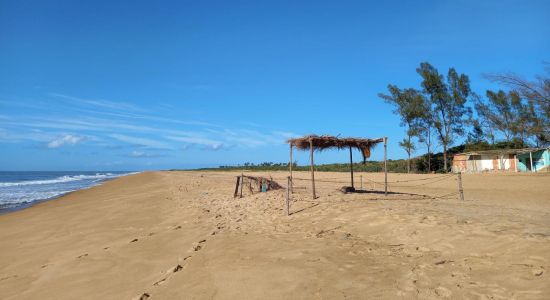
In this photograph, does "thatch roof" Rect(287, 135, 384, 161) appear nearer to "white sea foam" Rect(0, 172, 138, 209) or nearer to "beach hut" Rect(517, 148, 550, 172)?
"white sea foam" Rect(0, 172, 138, 209)

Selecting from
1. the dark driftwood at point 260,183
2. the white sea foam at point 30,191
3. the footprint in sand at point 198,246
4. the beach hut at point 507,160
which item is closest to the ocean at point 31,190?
the white sea foam at point 30,191

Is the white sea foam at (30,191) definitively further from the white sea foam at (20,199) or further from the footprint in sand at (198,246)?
the footprint in sand at (198,246)

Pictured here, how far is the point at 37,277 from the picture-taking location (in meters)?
6.05

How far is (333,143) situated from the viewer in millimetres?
13492

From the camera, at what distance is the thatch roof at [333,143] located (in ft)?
42.0

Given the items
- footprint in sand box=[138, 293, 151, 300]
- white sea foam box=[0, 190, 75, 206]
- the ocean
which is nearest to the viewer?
footprint in sand box=[138, 293, 151, 300]

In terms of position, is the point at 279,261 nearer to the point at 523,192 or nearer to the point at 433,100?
the point at 523,192

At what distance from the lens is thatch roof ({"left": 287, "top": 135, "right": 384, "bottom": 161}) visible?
12.8m

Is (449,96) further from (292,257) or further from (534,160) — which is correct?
(292,257)

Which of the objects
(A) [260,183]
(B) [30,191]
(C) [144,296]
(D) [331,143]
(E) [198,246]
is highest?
(D) [331,143]

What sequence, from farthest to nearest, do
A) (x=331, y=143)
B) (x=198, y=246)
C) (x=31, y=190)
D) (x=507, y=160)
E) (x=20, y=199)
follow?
1. (x=507, y=160)
2. (x=31, y=190)
3. (x=20, y=199)
4. (x=331, y=143)
5. (x=198, y=246)

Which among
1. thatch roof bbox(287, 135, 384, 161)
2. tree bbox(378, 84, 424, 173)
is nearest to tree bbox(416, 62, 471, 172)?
tree bbox(378, 84, 424, 173)

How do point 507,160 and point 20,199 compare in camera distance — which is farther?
point 507,160

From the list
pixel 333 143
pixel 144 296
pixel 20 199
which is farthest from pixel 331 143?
pixel 20 199
